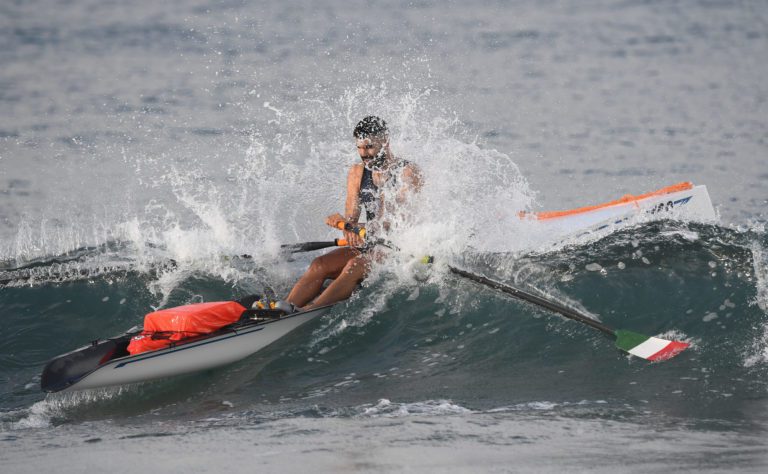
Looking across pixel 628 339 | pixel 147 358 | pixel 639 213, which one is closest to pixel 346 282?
pixel 147 358

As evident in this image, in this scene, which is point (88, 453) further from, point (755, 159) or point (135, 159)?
point (755, 159)

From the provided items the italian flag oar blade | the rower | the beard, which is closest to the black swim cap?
the rower

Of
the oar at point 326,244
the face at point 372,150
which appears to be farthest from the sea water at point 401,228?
the face at point 372,150

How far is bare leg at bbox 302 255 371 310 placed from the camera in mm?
7301

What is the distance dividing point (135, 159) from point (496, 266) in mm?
8366

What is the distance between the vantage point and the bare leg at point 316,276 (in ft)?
24.4

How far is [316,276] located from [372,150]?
1163mm

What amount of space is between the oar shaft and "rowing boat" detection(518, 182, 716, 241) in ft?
7.45

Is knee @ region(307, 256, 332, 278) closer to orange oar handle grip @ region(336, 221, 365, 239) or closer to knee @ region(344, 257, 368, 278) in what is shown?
knee @ region(344, 257, 368, 278)

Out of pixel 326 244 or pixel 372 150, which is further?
pixel 326 244

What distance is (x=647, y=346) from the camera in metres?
6.50

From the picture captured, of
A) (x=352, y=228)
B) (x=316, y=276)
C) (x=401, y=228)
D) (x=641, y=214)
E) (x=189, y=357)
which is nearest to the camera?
(x=189, y=357)

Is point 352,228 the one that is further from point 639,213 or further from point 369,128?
point 639,213

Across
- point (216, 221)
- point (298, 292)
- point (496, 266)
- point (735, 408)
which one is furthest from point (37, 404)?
point (735, 408)
